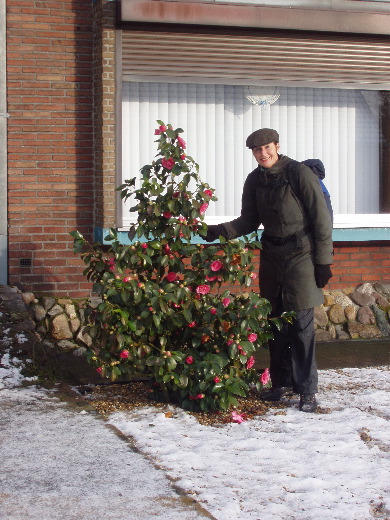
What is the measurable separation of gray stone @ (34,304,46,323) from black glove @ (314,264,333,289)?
131 inches

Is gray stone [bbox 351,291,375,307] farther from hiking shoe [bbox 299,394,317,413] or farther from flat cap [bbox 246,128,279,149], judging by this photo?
flat cap [bbox 246,128,279,149]

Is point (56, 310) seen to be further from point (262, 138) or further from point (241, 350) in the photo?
point (262, 138)

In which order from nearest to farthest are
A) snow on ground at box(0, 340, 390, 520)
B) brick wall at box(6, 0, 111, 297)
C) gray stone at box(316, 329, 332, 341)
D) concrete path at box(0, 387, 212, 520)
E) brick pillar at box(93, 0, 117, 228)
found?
concrete path at box(0, 387, 212, 520) → snow on ground at box(0, 340, 390, 520) → brick pillar at box(93, 0, 117, 228) → brick wall at box(6, 0, 111, 297) → gray stone at box(316, 329, 332, 341)

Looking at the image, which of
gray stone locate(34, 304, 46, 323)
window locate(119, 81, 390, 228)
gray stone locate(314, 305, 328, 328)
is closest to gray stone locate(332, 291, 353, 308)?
gray stone locate(314, 305, 328, 328)

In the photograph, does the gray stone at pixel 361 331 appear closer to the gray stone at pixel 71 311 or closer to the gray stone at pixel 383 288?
the gray stone at pixel 383 288

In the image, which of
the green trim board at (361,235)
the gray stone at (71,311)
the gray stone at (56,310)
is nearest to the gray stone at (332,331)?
the green trim board at (361,235)

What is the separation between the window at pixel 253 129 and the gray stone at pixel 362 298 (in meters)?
0.74

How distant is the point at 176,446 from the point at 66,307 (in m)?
3.68

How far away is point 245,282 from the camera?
625 centimetres

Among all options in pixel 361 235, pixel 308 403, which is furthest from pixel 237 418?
pixel 361 235

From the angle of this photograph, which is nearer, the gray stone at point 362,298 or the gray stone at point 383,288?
the gray stone at point 362,298

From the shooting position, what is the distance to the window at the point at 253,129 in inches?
372

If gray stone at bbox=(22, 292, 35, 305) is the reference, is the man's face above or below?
above

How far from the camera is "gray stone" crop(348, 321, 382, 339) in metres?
9.55
